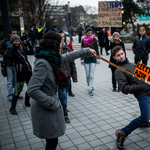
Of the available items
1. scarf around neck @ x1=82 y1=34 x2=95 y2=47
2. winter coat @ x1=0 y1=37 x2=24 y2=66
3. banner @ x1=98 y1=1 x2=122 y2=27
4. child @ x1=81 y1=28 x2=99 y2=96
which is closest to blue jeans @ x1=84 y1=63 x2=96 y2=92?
child @ x1=81 y1=28 x2=99 y2=96

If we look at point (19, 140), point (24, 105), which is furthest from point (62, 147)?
point (24, 105)

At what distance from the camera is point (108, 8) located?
852 centimetres

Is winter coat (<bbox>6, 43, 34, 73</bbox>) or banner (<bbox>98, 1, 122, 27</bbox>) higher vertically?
banner (<bbox>98, 1, 122, 27</bbox>)

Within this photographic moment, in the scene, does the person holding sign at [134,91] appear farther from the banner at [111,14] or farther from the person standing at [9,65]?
the banner at [111,14]

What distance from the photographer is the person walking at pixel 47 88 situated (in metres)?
2.12

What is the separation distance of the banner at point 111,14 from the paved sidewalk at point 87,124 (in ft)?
11.6

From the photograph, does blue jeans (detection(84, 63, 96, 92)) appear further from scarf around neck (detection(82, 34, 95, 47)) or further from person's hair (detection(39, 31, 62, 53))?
person's hair (detection(39, 31, 62, 53))

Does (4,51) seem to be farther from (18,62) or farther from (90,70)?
(90,70)

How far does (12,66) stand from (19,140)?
2392 millimetres

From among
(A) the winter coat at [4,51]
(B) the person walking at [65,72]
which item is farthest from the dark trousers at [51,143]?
(A) the winter coat at [4,51]

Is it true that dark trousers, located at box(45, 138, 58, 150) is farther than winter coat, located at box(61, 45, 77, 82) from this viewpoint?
No

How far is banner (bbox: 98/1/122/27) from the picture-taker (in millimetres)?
8414

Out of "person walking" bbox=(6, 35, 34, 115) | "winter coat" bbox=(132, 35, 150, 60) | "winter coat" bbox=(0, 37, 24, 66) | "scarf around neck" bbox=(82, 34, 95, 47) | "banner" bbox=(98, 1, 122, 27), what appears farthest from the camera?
"banner" bbox=(98, 1, 122, 27)

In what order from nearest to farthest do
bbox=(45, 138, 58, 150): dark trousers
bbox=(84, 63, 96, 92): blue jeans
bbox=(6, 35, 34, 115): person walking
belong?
bbox=(45, 138, 58, 150): dark trousers
bbox=(6, 35, 34, 115): person walking
bbox=(84, 63, 96, 92): blue jeans
